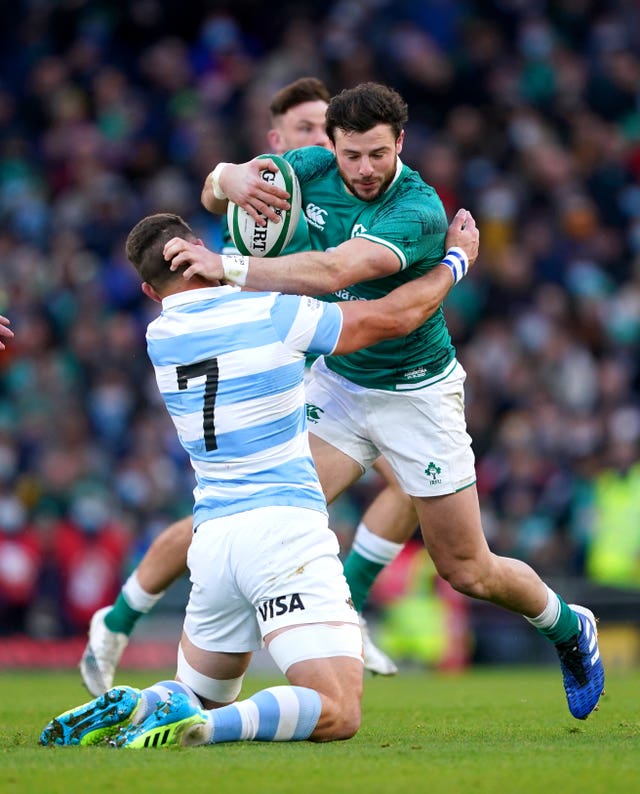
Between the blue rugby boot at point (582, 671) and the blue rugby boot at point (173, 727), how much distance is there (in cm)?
203

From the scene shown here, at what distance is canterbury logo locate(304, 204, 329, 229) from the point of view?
6.50m

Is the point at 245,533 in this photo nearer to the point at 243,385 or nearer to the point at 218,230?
the point at 243,385

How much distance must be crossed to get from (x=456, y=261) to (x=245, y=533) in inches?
64.3

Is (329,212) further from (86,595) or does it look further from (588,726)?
(86,595)

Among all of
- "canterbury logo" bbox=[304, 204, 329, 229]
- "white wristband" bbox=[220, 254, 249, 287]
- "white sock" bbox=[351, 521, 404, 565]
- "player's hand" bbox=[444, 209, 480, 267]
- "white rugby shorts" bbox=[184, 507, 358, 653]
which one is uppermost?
"canterbury logo" bbox=[304, 204, 329, 229]

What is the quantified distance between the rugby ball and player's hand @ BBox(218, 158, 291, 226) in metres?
0.04

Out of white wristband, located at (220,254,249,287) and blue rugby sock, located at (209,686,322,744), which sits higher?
white wristband, located at (220,254,249,287)

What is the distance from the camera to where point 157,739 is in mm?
5160

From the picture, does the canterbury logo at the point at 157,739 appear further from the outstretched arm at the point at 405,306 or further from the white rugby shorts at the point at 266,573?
the outstretched arm at the point at 405,306

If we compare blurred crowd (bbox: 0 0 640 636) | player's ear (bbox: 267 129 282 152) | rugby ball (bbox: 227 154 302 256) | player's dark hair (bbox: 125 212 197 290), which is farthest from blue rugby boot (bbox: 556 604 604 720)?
blurred crowd (bbox: 0 0 640 636)

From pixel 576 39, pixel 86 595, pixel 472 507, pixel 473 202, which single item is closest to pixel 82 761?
pixel 472 507

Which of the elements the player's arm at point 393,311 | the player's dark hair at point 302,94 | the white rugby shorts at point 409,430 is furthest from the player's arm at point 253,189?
the player's dark hair at point 302,94

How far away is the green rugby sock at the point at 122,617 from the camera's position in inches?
291

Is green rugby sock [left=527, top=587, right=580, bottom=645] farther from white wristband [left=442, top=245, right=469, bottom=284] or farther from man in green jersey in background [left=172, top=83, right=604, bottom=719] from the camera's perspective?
white wristband [left=442, top=245, right=469, bottom=284]
